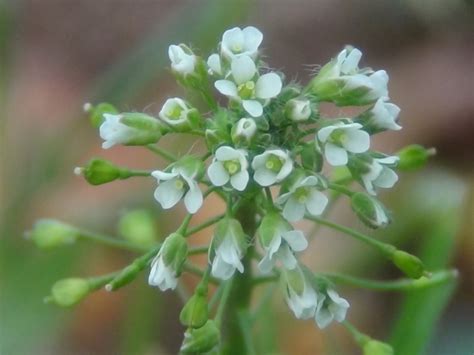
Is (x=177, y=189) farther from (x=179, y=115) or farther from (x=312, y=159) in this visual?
(x=312, y=159)

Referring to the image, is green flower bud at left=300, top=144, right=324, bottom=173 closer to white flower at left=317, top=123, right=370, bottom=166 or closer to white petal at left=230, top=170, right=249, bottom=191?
white flower at left=317, top=123, right=370, bottom=166

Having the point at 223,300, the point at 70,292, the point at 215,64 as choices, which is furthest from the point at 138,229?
the point at 215,64

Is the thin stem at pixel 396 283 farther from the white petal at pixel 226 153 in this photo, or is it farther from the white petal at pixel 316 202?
the white petal at pixel 226 153

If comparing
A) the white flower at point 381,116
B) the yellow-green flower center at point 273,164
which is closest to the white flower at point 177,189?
the yellow-green flower center at point 273,164

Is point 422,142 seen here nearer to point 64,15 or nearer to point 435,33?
point 435,33

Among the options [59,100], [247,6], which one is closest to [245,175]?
[247,6]
